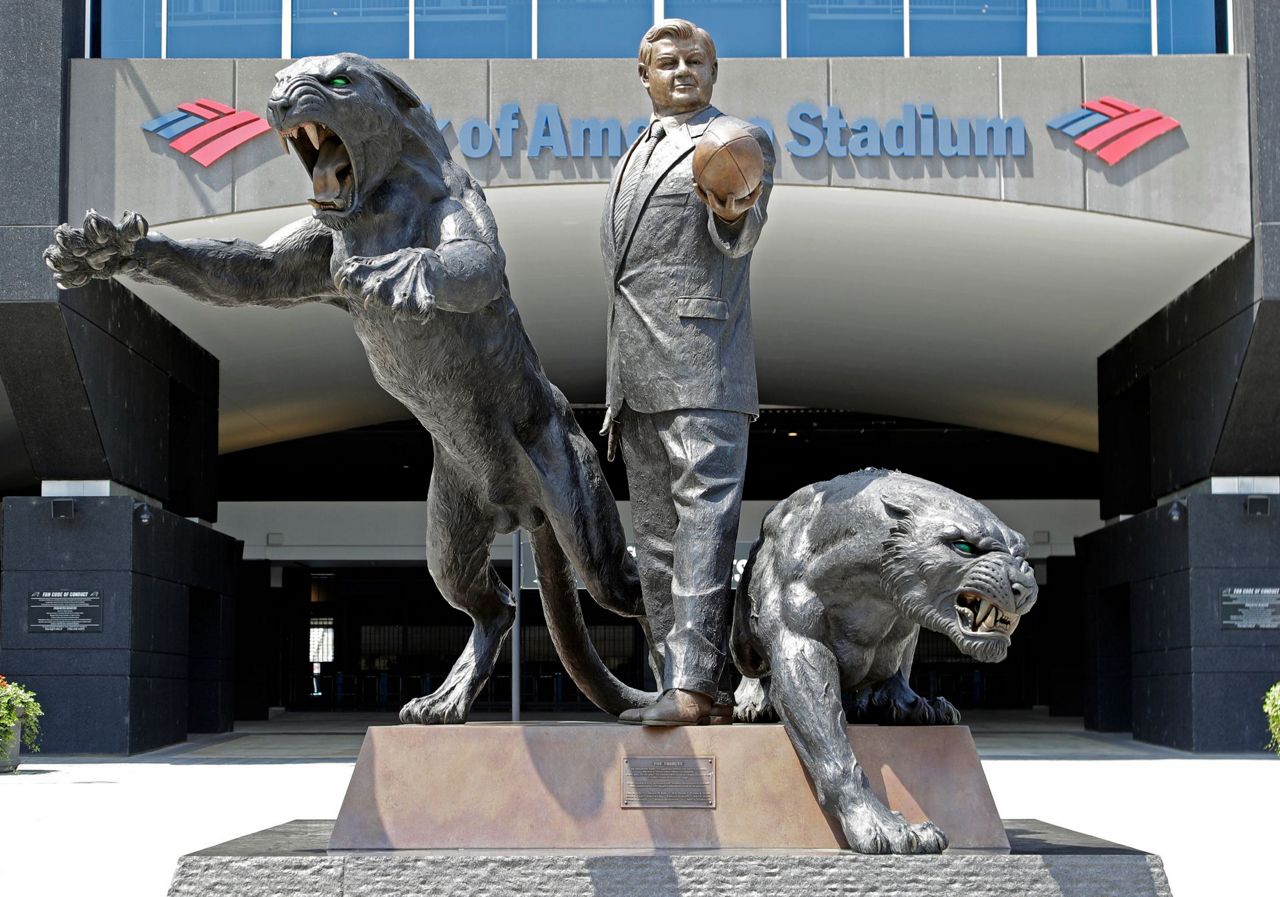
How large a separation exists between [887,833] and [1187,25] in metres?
13.1

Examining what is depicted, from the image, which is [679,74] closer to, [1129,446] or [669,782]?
[669,782]

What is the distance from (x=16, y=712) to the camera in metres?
15.2

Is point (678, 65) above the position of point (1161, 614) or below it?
above

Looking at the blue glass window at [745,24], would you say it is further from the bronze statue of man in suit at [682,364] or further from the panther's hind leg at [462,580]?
the panther's hind leg at [462,580]

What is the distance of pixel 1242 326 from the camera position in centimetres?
1554

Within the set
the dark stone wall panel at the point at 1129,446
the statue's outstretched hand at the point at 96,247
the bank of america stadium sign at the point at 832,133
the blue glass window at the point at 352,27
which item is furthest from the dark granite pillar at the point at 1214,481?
the statue's outstretched hand at the point at 96,247

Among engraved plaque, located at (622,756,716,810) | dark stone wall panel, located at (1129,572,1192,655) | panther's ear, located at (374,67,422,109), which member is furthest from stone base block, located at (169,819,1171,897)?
dark stone wall panel, located at (1129,572,1192,655)

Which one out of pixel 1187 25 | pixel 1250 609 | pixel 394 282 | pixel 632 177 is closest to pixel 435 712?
pixel 394 282

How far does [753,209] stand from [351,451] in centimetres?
2468

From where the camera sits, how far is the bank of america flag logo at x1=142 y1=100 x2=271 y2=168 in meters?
14.7

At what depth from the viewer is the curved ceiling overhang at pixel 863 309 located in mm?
15391

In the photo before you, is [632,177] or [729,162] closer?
[729,162]

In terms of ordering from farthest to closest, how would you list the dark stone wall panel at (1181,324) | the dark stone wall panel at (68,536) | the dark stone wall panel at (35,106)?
the dark stone wall panel at (68,536), the dark stone wall panel at (1181,324), the dark stone wall panel at (35,106)

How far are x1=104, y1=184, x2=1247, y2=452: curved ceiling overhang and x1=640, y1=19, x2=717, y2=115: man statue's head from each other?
31.8 feet
